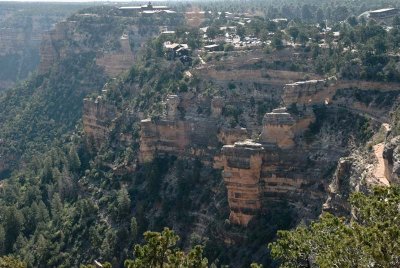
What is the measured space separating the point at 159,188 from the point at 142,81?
20.8 m

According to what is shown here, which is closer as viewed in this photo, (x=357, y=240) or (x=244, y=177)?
(x=357, y=240)

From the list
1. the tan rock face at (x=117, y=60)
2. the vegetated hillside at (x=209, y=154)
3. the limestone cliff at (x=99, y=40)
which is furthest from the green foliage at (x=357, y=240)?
the limestone cliff at (x=99, y=40)

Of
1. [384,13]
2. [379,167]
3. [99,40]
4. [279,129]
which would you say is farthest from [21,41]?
[379,167]

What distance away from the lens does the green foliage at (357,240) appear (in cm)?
2511

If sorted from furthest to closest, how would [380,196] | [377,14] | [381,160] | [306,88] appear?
[377,14] → [306,88] → [381,160] → [380,196]

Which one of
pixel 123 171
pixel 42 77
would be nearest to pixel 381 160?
pixel 123 171

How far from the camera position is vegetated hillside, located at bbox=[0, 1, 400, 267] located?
55.9 metres

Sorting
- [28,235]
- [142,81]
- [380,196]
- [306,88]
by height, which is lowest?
[28,235]

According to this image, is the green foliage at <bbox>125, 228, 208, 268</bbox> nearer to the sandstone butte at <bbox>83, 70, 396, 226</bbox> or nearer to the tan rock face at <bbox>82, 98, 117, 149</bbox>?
the sandstone butte at <bbox>83, 70, 396, 226</bbox>

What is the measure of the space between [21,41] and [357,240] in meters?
160

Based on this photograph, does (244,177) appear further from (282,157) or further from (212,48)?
(212,48)

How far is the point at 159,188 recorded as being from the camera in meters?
68.1

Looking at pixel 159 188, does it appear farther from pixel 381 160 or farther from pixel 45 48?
pixel 45 48

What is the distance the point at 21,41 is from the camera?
173 metres
